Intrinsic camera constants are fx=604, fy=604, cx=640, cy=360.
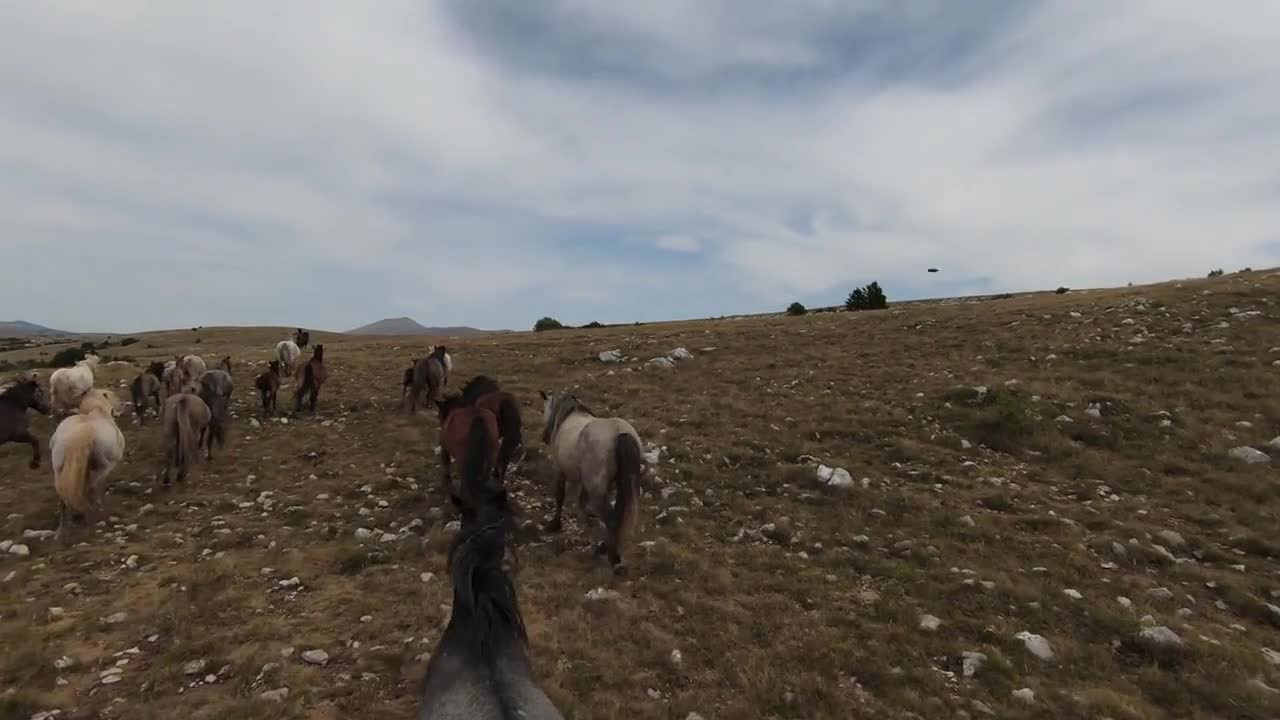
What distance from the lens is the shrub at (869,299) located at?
3862 cm

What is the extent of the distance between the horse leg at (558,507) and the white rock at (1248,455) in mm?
12107

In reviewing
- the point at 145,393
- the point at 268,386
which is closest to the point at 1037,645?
the point at 268,386

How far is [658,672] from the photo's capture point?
6273 mm

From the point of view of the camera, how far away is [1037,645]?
6363 millimetres

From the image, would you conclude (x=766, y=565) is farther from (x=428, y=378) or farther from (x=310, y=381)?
(x=310, y=381)

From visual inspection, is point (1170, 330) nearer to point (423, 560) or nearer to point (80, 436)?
point (423, 560)

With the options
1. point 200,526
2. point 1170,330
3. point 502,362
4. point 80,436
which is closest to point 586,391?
point 502,362

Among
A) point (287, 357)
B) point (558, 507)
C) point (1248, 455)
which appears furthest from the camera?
point (287, 357)

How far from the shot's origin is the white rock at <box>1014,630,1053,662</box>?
6.29 m

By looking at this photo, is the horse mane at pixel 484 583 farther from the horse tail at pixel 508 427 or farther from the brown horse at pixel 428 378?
the brown horse at pixel 428 378

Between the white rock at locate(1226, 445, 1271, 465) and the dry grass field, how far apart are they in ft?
0.43

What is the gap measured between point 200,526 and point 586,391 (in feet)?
33.4

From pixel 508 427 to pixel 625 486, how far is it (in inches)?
143

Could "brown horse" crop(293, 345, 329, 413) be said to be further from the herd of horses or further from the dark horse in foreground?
the dark horse in foreground
